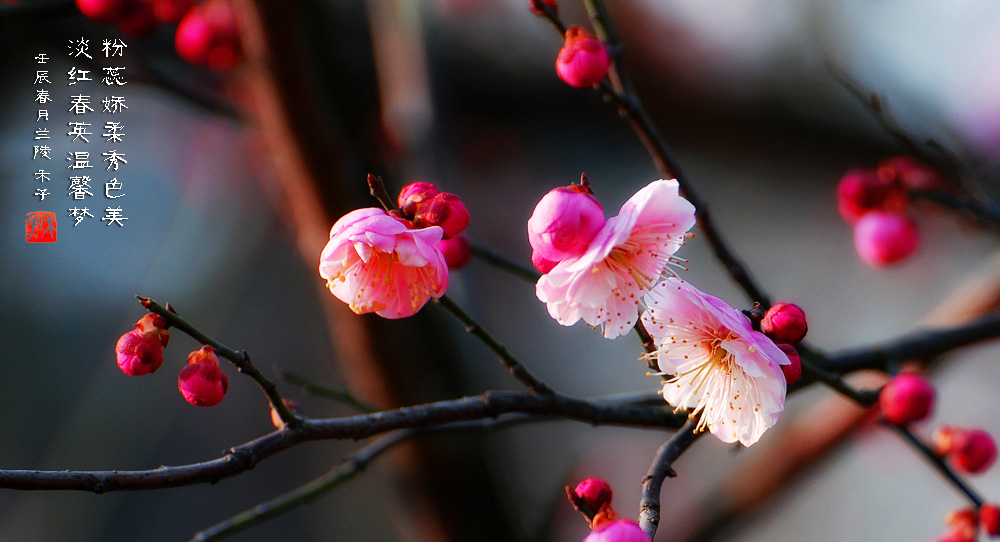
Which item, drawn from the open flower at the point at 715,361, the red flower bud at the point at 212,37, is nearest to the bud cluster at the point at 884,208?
the open flower at the point at 715,361

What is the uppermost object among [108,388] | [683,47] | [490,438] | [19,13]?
[19,13]

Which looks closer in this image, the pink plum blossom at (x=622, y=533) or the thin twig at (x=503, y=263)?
the pink plum blossom at (x=622, y=533)

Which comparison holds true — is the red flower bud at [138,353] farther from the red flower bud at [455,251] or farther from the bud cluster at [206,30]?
the bud cluster at [206,30]

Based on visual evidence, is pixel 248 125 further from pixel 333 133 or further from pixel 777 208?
pixel 777 208

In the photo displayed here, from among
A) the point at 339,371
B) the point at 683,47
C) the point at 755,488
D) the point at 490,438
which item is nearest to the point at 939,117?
the point at 683,47

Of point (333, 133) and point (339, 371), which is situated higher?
point (333, 133)

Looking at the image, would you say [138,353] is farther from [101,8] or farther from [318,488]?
[101,8]

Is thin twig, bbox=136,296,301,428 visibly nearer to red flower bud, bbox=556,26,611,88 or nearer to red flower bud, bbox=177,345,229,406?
red flower bud, bbox=177,345,229,406

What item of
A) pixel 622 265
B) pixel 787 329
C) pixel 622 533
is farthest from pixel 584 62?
pixel 622 533
